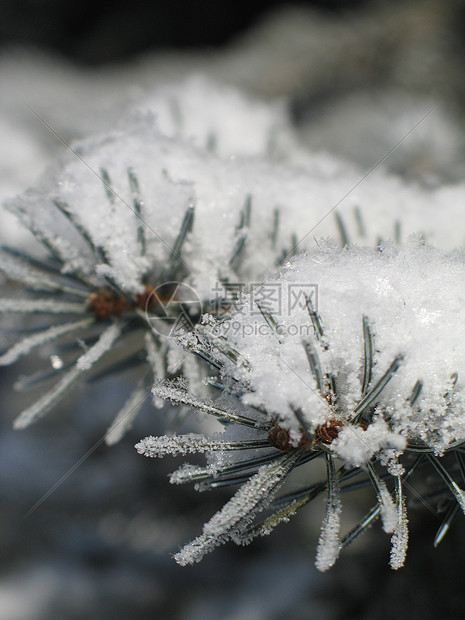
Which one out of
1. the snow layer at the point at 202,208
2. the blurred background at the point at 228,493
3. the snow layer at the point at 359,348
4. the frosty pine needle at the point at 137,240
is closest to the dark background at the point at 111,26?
the blurred background at the point at 228,493

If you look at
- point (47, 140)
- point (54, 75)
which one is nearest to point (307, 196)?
point (47, 140)

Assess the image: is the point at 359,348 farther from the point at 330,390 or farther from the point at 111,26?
the point at 111,26

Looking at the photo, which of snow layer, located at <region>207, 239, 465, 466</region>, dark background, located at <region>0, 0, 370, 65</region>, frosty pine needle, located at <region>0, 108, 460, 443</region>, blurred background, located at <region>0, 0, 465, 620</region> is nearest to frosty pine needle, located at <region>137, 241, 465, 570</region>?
snow layer, located at <region>207, 239, 465, 466</region>

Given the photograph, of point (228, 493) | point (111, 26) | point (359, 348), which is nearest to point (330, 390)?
point (359, 348)

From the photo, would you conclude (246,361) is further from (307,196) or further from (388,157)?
(388,157)

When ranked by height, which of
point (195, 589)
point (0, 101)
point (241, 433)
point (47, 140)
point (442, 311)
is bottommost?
point (195, 589)

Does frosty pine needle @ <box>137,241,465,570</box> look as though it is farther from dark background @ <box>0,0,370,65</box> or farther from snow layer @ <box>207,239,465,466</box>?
dark background @ <box>0,0,370,65</box>
